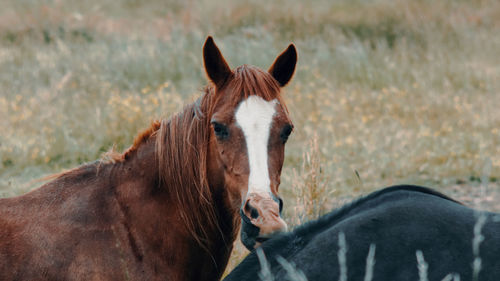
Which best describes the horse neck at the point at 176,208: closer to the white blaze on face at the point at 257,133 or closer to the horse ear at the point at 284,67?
the white blaze on face at the point at 257,133

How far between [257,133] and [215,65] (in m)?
0.43

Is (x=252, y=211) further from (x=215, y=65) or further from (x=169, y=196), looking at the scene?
(x=215, y=65)

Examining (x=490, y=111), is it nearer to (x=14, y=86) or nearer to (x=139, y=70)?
(x=139, y=70)

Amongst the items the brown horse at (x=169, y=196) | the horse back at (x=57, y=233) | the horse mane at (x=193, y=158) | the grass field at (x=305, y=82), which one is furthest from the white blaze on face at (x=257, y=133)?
the grass field at (x=305, y=82)

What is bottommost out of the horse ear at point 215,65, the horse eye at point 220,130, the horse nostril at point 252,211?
the horse nostril at point 252,211

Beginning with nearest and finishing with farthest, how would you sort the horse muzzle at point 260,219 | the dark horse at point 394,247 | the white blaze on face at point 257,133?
1. the dark horse at point 394,247
2. the horse muzzle at point 260,219
3. the white blaze on face at point 257,133

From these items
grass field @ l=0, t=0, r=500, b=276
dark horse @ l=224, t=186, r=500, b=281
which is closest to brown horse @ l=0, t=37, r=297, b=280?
dark horse @ l=224, t=186, r=500, b=281

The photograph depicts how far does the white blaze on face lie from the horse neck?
0.34 meters

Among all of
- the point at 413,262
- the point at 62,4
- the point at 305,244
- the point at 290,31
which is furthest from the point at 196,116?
the point at 62,4

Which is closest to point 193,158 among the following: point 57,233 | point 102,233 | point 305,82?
point 102,233

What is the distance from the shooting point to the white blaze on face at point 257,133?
109 inches

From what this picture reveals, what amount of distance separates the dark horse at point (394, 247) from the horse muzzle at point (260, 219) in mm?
83

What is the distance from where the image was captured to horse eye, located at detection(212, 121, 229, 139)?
2.93m

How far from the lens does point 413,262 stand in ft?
7.57
